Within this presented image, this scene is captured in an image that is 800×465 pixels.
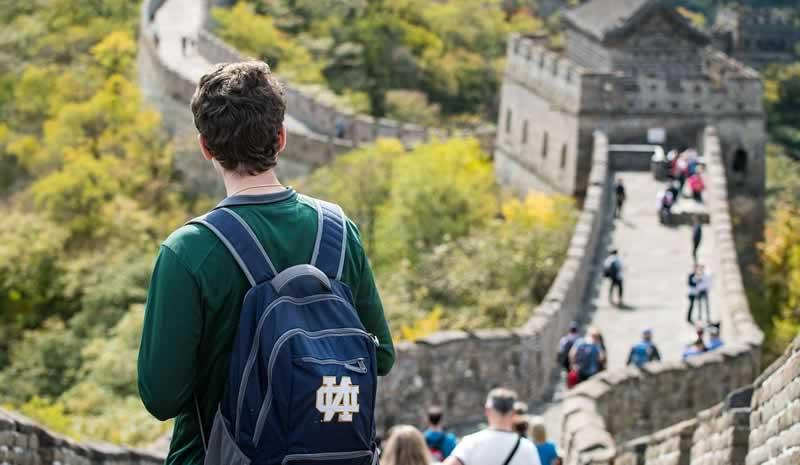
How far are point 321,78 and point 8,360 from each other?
21630 millimetres

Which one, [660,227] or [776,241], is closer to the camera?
[660,227]

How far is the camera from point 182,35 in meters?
60.0

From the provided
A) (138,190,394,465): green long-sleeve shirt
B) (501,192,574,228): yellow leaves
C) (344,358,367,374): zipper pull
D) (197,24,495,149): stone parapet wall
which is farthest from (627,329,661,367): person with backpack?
(197,24,495,149): stone parapet wall

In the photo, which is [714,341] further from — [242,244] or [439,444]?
[242,244]

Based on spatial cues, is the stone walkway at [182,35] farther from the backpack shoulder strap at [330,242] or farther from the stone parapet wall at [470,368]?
the backpack shoulder strap at [330,242]

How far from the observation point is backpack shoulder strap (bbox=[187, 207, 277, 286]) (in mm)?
4715

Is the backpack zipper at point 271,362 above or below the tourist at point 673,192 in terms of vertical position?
above

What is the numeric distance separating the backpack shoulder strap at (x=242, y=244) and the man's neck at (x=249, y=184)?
132 millimetres

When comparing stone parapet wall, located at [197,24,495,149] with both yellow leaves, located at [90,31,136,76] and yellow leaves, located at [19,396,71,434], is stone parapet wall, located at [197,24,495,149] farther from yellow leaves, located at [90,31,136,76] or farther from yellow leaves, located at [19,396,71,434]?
yellow leaves, located at [19,396,71,434]

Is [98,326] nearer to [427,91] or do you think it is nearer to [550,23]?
[427,91]

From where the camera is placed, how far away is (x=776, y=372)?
769 centimetres

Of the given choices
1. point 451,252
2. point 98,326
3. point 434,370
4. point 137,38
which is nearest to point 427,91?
point 137,38

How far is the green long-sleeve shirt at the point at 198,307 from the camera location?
465cm

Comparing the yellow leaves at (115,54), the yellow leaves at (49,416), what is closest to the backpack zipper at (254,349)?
the yellow leaves at (49,416)
